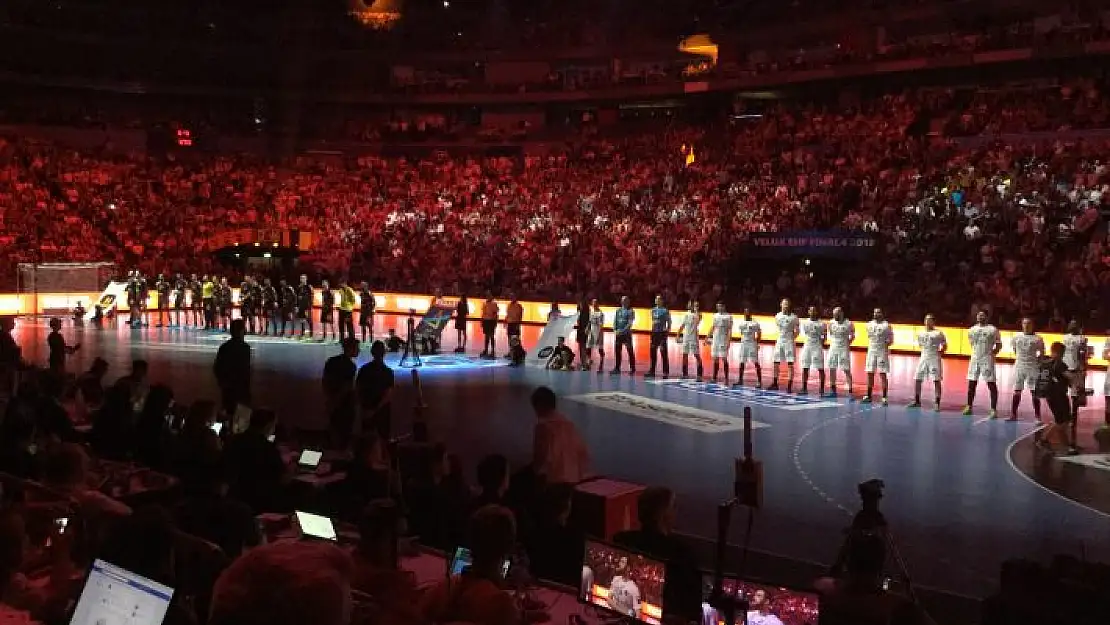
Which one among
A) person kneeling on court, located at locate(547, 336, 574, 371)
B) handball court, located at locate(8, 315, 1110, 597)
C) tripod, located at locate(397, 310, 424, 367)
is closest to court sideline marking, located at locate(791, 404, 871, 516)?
handball court, located at locate(8, 315, 1110, 597)

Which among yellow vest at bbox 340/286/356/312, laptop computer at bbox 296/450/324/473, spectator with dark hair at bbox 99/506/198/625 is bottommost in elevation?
laptop computer at bbox 296/450/324/473

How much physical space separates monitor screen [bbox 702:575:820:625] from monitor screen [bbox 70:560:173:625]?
89.7 inches

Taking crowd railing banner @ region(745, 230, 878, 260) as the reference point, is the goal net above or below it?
below

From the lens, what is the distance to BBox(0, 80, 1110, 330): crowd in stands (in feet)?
89.6

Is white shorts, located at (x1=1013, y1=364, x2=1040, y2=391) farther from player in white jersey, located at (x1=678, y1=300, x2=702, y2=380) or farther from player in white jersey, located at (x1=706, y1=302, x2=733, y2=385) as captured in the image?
player in white jersey, located at (x1=678, y1=300, x2=702, y2=380)

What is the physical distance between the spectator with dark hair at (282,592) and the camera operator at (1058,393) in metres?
14.1

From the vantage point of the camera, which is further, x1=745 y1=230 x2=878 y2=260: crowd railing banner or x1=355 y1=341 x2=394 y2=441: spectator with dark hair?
x1=745 y1=230 x2=878 y2=260: crowd railing banner

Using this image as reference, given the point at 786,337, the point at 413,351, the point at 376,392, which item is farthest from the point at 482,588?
the point at 413,351

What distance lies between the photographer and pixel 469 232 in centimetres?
4141

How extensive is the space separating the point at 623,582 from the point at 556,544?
73.4 inches

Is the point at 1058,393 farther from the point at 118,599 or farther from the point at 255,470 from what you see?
the point at 118,599

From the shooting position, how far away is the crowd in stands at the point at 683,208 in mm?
27312

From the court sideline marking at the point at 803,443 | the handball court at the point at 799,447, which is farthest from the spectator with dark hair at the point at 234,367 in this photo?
the court sideline marking at the point at 803,443

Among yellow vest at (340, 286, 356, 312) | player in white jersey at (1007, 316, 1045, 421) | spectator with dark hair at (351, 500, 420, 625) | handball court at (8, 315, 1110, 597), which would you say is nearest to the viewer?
spectator with dark hair at (351, 500, 420, 625)
